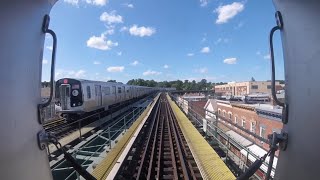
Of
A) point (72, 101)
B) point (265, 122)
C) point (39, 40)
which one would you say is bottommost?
point (265, 122)

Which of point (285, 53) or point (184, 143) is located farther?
point (184, 143)
